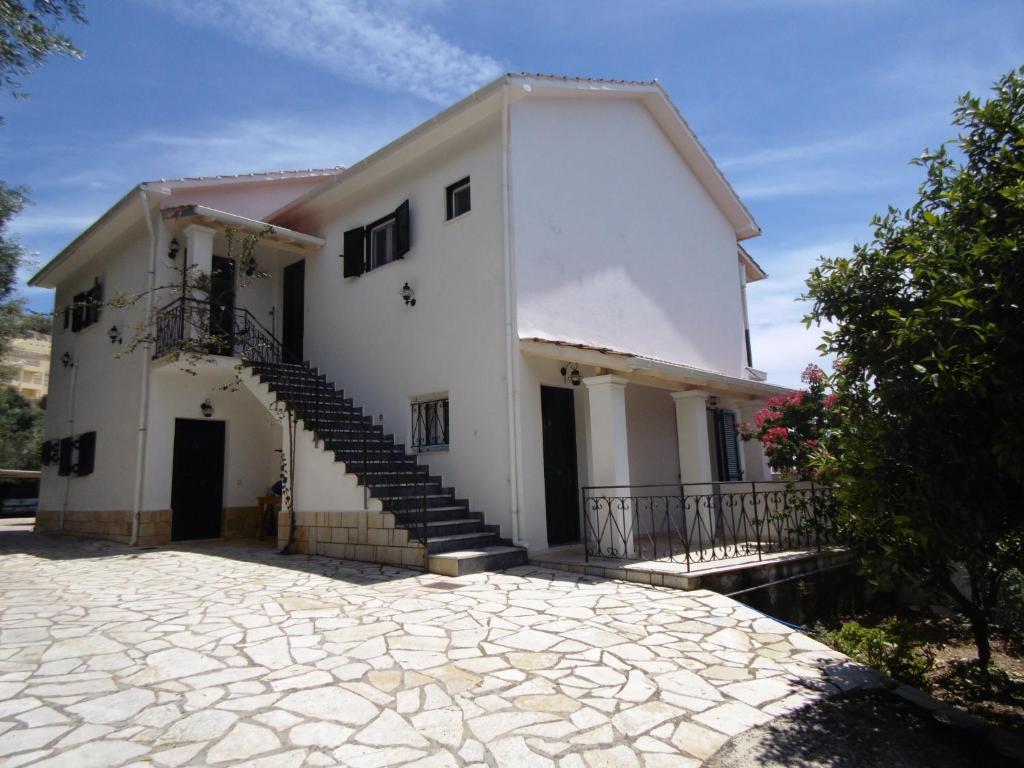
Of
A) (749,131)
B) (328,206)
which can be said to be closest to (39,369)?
(328,206)

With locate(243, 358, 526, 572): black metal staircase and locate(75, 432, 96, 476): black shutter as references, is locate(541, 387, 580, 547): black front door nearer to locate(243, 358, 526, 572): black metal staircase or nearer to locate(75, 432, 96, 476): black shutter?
locate(243, 358, 526, 572): black metal staircase

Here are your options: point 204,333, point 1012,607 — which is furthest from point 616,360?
point 204,333

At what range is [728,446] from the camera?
1334cm

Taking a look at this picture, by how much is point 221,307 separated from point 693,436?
9.00 metres

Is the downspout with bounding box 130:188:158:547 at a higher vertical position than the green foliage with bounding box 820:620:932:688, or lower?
higher

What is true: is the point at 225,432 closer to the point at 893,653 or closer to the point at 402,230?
the point at 402,230

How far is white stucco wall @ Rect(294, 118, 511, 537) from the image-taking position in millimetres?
9359

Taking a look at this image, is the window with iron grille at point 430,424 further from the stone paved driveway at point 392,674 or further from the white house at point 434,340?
the stone paved driveway at point 392,674

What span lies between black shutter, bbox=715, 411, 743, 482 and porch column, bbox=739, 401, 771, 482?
1.43 feet

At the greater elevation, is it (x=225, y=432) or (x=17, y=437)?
(x=17, y=437)

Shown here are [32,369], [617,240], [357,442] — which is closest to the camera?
[357,442]

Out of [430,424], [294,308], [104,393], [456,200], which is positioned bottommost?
[430,424]

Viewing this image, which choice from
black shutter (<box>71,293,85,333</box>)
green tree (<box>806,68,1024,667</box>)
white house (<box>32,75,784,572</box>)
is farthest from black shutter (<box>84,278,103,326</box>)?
green tree (<box>806,68,1024,667</box>)

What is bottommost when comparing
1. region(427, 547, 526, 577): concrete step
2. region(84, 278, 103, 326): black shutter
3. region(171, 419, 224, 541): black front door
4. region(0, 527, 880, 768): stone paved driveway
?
region(0, 527, 880, 768): stone paved driveway
